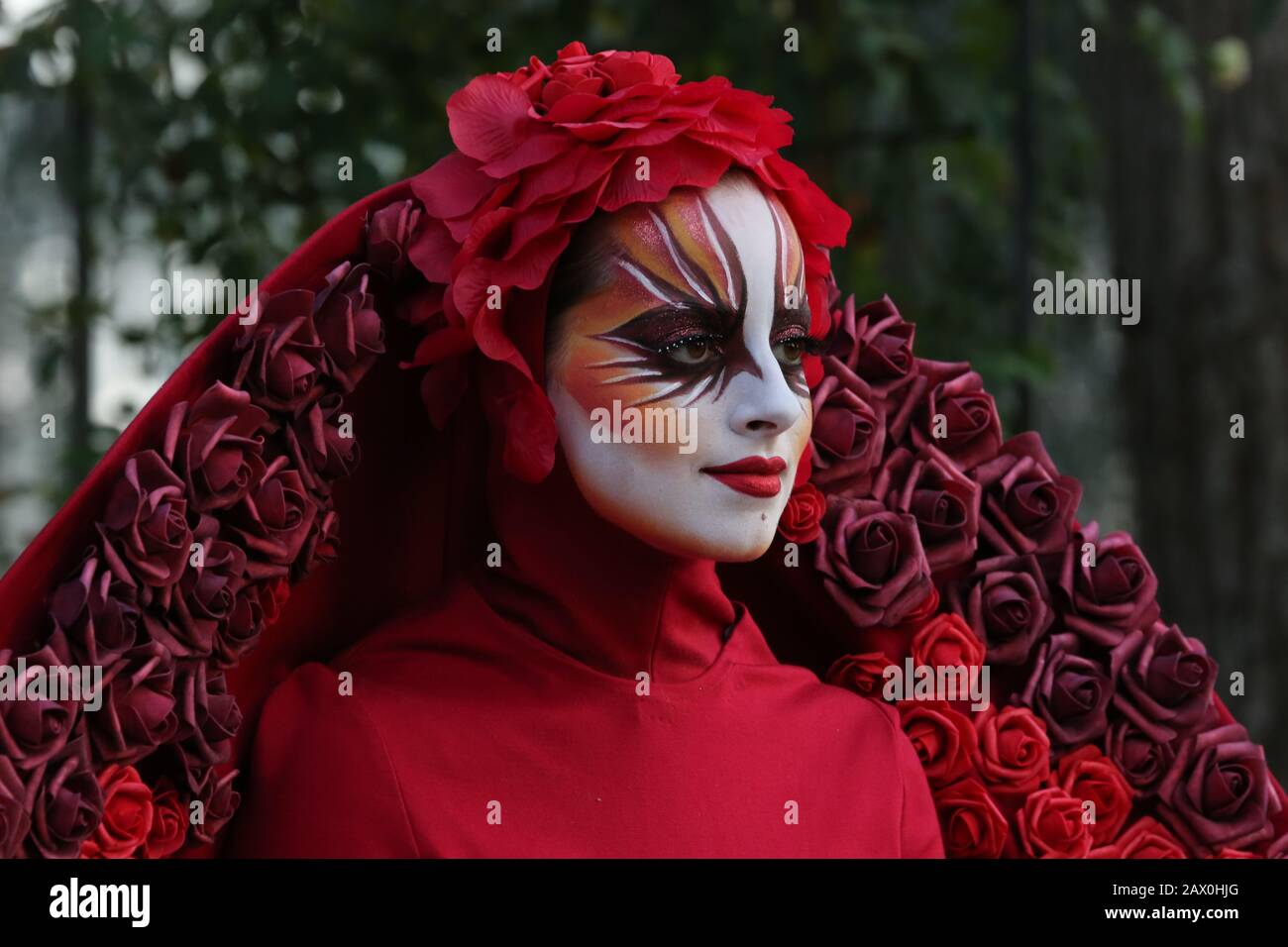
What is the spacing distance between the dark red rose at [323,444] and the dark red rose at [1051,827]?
2.65 feet

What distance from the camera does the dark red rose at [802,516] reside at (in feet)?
6.06

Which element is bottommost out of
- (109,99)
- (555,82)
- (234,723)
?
(234,723)

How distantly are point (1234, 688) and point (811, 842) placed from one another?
0.75 meters

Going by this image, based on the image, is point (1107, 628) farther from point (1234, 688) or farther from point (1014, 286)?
point (1014, 286)

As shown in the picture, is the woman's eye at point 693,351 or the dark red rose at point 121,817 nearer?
the dark red rose at point 121,817

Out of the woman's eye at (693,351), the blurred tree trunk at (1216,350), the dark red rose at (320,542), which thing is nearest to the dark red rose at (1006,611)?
the woman's eye at (693,351)

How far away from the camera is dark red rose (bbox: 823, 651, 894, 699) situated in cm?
189

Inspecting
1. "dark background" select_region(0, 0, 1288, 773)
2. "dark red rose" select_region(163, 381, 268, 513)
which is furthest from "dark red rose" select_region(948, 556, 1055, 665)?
"dark background" select_region(0, 0, 1288, 773)

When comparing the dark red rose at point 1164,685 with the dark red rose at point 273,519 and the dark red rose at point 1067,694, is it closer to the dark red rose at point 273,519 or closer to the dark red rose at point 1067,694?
the dark red rose at point 1067,694

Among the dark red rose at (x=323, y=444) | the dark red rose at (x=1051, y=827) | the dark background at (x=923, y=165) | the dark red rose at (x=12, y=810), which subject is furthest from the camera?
the dark background at (x=923, y=165)

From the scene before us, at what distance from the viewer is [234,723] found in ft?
5.11

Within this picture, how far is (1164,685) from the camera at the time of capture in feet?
6.26

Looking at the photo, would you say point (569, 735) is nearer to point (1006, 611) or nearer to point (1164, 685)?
point (1006, 611)
